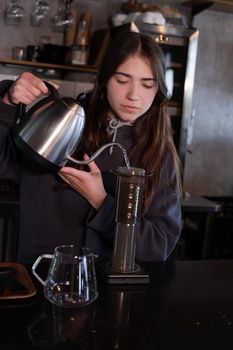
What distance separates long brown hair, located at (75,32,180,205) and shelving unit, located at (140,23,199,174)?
5.90 feet

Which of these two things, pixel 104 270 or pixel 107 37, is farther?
pixel 107 37

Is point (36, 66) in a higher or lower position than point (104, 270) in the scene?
higher

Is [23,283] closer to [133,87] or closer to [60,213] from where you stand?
[60,213]

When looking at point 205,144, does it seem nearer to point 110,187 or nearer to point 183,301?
point 110,187

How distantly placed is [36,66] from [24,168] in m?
1.91

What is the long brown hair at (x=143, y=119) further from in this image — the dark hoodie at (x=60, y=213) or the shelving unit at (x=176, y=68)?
the shelving unit at (x=176, y=68)

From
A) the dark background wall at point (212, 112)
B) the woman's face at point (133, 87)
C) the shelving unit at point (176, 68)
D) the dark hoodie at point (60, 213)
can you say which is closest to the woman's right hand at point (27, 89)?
the dark hoodie at point (60, 213)

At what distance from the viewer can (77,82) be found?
309cm

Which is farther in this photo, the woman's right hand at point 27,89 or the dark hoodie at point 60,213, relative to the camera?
the dark hoodie at point 60,213

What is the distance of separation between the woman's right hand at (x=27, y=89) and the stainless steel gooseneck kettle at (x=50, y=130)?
0.05 m

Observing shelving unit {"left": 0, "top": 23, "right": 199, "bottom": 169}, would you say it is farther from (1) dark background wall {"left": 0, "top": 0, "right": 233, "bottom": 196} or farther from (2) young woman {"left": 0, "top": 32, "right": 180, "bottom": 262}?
(2) young woman {"left": 0, "top": 32, "right": 180, "bottom": 262}

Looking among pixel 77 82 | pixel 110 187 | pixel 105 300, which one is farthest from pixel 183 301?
pixel 77 82

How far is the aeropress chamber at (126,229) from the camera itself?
113cm

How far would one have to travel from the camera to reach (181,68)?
3307 millimetres
